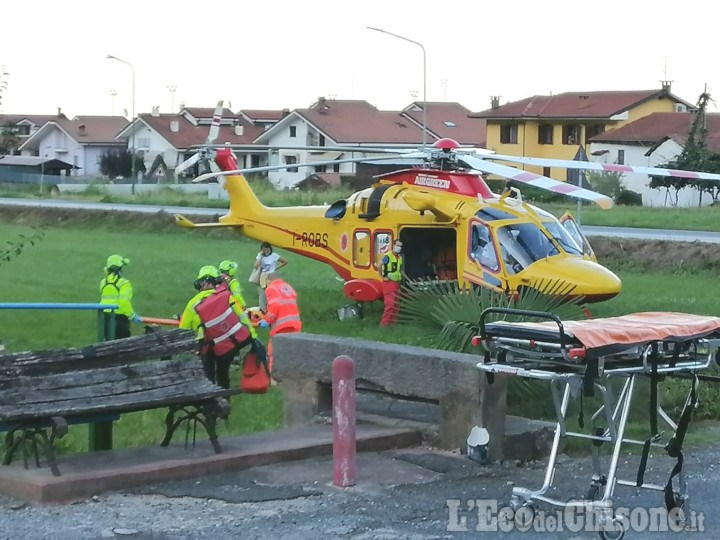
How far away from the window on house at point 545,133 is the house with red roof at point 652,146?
3.52 m

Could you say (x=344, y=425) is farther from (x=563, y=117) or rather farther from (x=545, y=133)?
(x=545, y=133)

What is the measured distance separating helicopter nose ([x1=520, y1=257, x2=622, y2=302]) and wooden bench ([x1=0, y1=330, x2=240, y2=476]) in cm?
932

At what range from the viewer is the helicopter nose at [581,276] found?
58.5 feet

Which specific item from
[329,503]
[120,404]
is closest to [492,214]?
[120,404]

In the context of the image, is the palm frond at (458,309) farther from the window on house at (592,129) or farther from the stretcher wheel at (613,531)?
the window on house at (592,129)

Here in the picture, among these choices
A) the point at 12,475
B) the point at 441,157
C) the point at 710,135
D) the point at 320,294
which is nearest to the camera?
the point at 12,475

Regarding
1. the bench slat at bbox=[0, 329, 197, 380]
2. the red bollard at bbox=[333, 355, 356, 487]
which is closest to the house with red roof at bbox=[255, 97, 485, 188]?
the bench slat at bbox=[0, 329, 197, 380]

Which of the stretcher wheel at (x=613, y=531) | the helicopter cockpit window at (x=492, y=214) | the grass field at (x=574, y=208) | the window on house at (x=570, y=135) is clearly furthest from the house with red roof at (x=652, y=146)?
the stretcher wheel at (x=613, y=531)

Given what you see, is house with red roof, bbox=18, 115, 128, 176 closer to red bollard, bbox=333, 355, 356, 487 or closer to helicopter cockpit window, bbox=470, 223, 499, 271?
helicopter cockpit window, bbox=470, 223, 499, 271

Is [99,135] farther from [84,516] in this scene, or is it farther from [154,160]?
[84,516]

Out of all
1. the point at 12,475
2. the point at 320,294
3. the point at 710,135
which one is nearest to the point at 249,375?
the point at 12,475

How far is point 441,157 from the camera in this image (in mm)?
19547

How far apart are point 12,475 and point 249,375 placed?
13.3ft

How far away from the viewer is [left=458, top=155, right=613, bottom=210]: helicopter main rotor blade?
14.8 m
